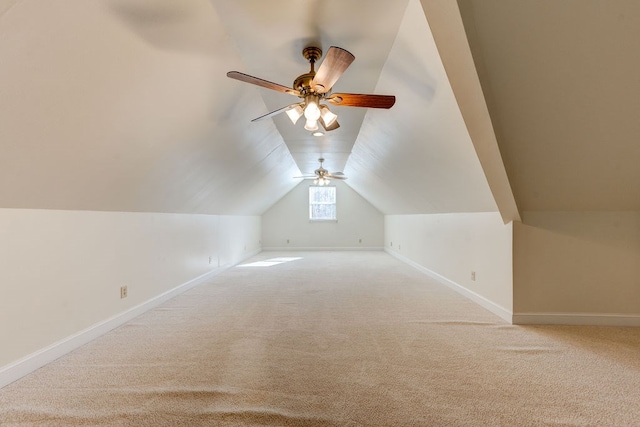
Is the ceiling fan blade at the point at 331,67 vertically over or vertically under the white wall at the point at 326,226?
over

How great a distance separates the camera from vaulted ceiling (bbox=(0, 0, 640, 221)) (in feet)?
4.44

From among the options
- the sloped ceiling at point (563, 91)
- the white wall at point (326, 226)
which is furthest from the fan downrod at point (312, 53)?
the white wall at point (326, 226)

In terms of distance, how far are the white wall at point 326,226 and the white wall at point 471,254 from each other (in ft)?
10.1

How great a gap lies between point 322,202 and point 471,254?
5851 millimetres

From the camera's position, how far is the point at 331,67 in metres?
1.68

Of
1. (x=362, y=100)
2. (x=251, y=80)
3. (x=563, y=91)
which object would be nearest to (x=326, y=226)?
(x=362, y=100)

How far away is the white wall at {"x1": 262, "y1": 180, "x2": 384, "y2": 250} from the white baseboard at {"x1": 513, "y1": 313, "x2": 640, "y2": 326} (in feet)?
20.1

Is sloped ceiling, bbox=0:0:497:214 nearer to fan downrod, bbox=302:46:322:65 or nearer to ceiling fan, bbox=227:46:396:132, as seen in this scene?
fan downrod, bbox=302:46:322:65

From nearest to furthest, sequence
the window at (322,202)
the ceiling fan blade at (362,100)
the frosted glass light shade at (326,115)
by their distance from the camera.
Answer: the ceiling fan blade at (362,100) → the frosted glass light shade at (326,115) → the window at (322,202)

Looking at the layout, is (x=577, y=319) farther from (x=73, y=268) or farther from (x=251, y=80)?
(x=73, y=268)

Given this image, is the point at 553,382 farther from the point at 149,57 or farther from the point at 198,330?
the point at 149,57

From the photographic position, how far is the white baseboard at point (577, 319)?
2598mm

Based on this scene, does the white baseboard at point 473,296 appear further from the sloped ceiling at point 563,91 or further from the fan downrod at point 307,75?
the fan downrod at point 307,75

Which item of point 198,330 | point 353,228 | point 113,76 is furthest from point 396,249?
point 113,76
